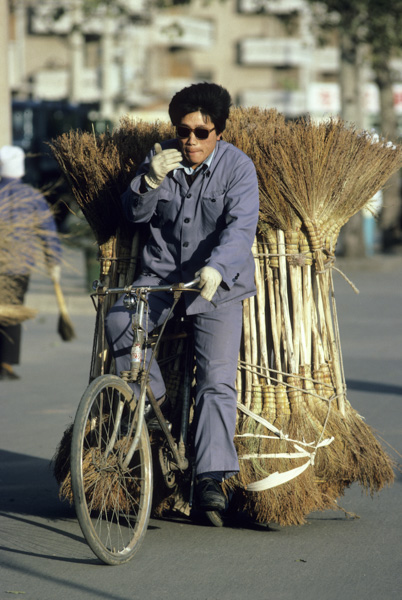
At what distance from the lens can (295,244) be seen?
16.1 ft

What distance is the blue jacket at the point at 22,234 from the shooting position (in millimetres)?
7531

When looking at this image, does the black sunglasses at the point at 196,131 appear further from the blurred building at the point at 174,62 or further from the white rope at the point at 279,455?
the blurred building at the point at 174,62

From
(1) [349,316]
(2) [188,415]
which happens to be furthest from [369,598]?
(1) [349,316]

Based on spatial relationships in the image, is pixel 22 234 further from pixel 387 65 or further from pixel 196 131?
pixel 387 65

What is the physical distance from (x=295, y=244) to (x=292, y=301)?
10.5 inches

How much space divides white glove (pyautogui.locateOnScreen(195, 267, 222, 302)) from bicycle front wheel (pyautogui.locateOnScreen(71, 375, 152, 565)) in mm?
520

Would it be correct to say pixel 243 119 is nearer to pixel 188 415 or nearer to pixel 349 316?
pixel 188 415

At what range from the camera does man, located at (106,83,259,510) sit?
14.7ft

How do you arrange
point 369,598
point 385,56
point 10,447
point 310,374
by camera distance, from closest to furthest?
1. point 369,598
2. point 310,374
3. point 10,447
4. point 385,56

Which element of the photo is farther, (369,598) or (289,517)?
(289,517)

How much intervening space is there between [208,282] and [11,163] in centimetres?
468

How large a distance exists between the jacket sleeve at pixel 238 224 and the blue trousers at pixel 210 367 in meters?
0.23

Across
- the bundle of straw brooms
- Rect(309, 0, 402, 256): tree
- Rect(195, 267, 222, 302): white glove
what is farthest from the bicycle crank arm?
Rect(309, 0, 402, 256): tree

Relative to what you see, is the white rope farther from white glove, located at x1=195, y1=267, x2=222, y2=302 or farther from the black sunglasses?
the black sunglasses
